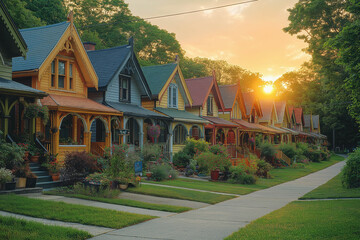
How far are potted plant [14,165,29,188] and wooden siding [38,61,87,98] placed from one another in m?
6.07

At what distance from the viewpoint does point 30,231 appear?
7898mm

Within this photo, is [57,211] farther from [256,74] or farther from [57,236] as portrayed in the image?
[256,74]

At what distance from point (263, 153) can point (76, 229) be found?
3066cm

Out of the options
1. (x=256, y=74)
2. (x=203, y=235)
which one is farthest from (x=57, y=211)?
(x=256, y=74)

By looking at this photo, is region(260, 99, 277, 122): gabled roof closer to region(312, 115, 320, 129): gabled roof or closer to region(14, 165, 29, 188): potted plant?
region(312, 115, 320, 129): gabled roof

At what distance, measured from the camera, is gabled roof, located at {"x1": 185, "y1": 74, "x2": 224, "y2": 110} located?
3404cm

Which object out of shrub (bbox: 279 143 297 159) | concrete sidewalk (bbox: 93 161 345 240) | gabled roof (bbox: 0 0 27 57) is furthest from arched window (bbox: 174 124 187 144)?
concrete sidewalk (bbox: 93 161 345 240)

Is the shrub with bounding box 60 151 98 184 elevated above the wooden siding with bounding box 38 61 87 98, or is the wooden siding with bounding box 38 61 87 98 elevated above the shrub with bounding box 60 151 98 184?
the wooden siding with bounding box 38 61 87 98

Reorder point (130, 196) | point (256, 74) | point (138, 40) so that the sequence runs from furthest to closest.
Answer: point (256, 74)
point (138, 40)
point (130, 196)

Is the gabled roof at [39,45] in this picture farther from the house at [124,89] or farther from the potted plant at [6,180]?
the potted plant at [6,180]

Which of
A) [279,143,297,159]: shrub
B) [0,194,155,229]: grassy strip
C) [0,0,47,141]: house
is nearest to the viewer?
[0,194,155,229]: grassy strip

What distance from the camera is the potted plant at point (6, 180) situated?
12.5 m

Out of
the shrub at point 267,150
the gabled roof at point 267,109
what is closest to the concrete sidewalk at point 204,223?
the shrub at point 267,150

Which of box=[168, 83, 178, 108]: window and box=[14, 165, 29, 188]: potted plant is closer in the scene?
box=[14, 165, 29, 188]: potted plant
